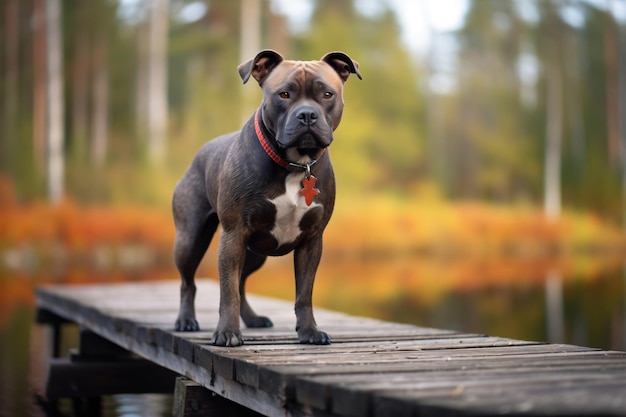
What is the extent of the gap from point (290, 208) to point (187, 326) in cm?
111

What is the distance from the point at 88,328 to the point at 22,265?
49.4ft

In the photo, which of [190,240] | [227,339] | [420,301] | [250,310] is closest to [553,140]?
[420,301]

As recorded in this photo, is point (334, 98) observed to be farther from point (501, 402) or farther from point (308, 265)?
point (501, 402)

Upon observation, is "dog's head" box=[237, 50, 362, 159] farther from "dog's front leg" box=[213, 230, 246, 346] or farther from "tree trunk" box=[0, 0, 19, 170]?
"tree trunk" box=[0, 0, 19, 170]

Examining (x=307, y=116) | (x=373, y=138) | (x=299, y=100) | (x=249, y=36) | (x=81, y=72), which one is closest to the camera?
(x=307, y=116)

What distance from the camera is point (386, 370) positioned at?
331cm

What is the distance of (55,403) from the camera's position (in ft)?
22.9

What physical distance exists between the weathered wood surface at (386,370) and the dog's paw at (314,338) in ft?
0.16

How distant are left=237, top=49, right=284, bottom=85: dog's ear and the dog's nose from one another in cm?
42

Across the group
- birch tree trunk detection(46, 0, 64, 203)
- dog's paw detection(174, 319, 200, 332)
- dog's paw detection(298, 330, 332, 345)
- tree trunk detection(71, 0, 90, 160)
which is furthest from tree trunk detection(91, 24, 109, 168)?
dog's paw detection(298, 330, 332, 345)

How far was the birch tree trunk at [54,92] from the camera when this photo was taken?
2302 centimetres

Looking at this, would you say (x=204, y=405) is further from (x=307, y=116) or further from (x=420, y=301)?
(x=420, y=301)

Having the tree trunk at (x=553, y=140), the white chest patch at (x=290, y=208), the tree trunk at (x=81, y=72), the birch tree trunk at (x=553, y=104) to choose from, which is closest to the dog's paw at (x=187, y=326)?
the white chest patch at (x=290, y=208)

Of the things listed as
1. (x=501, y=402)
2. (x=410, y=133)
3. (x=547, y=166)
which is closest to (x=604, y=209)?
(x=547, y=166)
